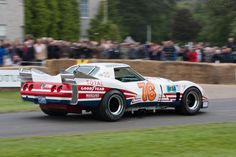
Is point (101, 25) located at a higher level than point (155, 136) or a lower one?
higher

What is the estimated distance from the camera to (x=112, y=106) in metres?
14.2

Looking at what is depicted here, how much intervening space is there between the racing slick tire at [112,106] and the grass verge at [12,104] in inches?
127

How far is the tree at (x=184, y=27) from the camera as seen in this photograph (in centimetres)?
8638

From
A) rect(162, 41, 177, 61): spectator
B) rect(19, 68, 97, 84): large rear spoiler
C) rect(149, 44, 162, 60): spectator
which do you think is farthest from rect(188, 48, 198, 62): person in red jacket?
rect(19, 68, 97, 84): large rear spoiler

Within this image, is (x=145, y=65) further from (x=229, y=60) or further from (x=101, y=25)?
(x=101, y=25)

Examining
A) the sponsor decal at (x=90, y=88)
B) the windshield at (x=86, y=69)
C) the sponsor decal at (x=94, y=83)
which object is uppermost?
the windshield at (x=86, y=69)

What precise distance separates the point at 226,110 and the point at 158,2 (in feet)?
218

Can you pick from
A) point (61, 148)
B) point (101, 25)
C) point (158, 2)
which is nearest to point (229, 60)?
point (61, 148)

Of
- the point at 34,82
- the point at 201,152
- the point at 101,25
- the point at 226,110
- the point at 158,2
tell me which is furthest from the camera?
the point at 158,2

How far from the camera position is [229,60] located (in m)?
27.8

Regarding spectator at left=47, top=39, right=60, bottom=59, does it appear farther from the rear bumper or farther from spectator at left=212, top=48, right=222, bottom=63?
the rear bumper

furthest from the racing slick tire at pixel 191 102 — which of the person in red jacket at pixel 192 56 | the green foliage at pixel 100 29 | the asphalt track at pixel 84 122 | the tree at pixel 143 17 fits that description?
the tree at pixel 143 17

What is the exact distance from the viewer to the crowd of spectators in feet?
82.1

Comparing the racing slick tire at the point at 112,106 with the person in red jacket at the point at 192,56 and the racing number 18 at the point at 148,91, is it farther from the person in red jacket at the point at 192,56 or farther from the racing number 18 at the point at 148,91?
the person in red jacket at the point at 192,56
